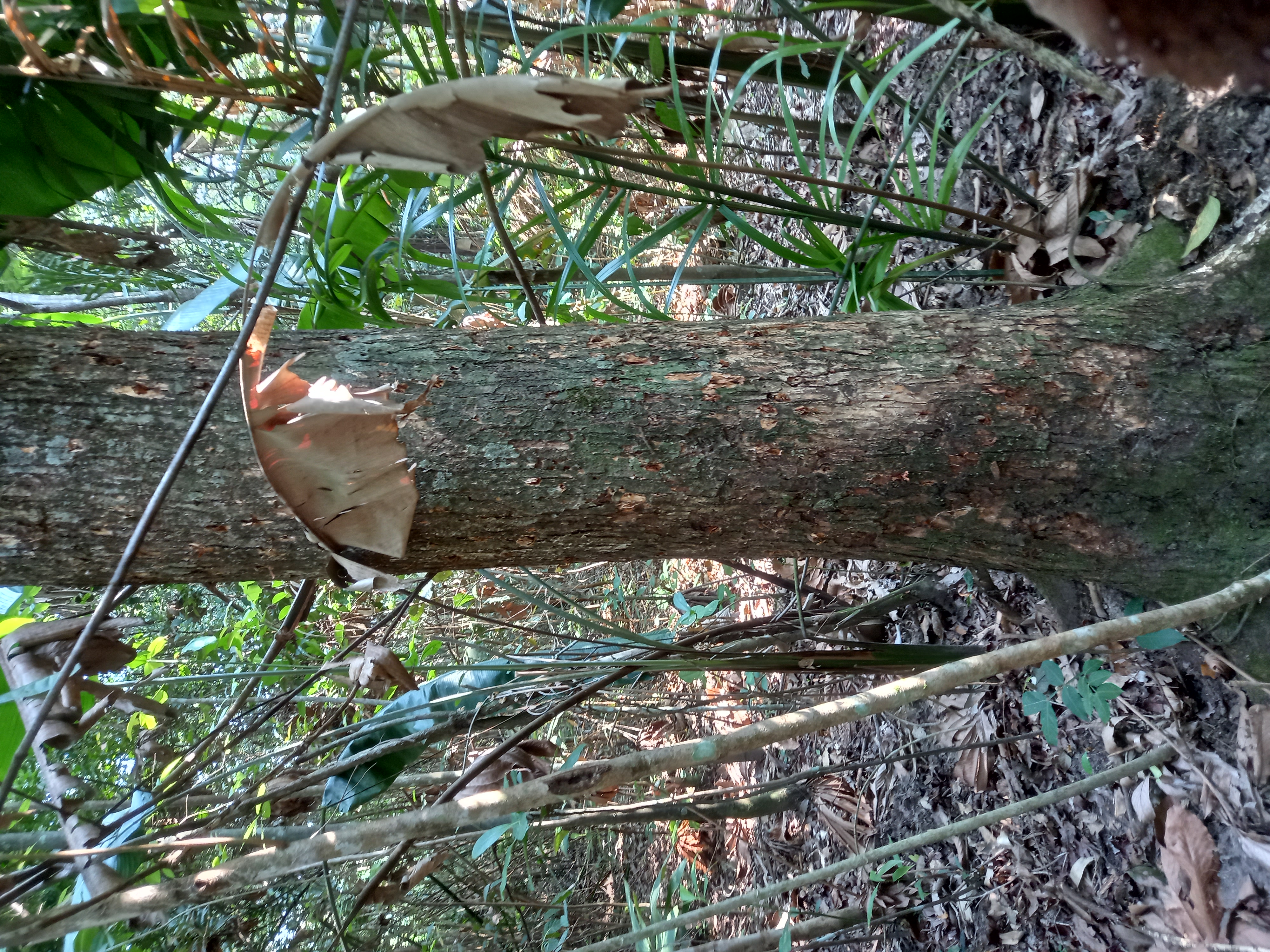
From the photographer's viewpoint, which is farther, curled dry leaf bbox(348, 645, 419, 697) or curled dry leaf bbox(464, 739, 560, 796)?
curled dry leaf bbox(464, 739, 560, 796)

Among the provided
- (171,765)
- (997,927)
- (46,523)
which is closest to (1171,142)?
(997,927)

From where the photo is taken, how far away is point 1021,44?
1127 mm

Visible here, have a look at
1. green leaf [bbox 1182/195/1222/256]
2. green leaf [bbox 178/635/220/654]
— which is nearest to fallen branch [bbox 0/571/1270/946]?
green leaf [bbox 1182/195/1222/256]

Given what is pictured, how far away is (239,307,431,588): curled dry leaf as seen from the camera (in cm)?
75

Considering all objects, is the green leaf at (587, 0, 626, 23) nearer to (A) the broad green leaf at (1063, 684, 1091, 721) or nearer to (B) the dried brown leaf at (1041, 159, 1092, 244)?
(B) the dried brown leaf at (1041, 159, 1092, 244)

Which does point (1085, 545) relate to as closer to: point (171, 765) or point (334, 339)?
point (334, 339)

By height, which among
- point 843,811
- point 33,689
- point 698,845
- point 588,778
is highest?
point 588,778

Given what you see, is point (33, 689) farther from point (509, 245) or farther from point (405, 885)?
point (509, 245)

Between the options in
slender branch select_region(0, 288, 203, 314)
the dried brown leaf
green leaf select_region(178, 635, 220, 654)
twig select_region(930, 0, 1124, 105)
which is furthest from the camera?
green leaf select_region(178, 635, 220, 654)

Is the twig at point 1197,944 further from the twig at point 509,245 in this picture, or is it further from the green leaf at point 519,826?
the twig at point 509,245

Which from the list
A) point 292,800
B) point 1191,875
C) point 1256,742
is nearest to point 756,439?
point 1256,742

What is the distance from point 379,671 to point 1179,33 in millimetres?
1320

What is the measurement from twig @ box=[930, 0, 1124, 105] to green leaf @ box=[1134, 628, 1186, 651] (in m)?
0.82

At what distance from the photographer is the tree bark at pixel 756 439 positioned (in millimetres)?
945
